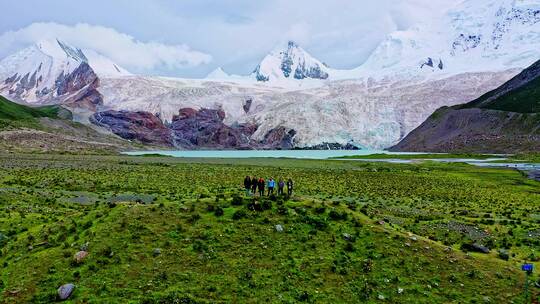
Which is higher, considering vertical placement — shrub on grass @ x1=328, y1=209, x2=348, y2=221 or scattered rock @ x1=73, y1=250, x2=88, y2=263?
shrub on grass @ x1=328, y1=209, x2=348, y2=221

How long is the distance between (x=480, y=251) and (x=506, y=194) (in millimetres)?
33576

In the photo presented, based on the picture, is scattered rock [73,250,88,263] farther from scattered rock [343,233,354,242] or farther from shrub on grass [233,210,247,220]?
scattered rock [343,233,354,242]

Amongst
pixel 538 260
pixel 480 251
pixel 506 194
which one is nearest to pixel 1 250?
pixel 480 251

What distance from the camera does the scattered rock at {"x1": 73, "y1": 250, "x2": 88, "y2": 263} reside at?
18875mm

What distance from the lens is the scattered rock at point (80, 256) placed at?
61.9 feet

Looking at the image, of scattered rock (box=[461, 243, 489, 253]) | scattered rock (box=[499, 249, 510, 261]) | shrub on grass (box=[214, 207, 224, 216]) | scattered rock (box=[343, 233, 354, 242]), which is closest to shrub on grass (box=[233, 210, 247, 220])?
shrub on grass (box=[214, 207, 224, 216])

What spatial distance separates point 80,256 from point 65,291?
2.41 m

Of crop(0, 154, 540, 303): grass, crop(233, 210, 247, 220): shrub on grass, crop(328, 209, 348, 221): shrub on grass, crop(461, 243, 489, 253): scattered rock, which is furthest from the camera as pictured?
crop(328, 209, 348, 221): shrub on grass

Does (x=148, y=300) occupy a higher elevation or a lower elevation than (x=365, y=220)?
lower

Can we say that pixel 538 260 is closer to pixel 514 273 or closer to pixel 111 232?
pixel 514 273

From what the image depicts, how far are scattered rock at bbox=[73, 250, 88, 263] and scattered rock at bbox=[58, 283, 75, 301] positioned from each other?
6.04 feet

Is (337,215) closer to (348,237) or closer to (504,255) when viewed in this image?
(348,237)

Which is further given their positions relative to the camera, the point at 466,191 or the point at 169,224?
the point at 466,191

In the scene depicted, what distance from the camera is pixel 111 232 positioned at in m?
21.1
